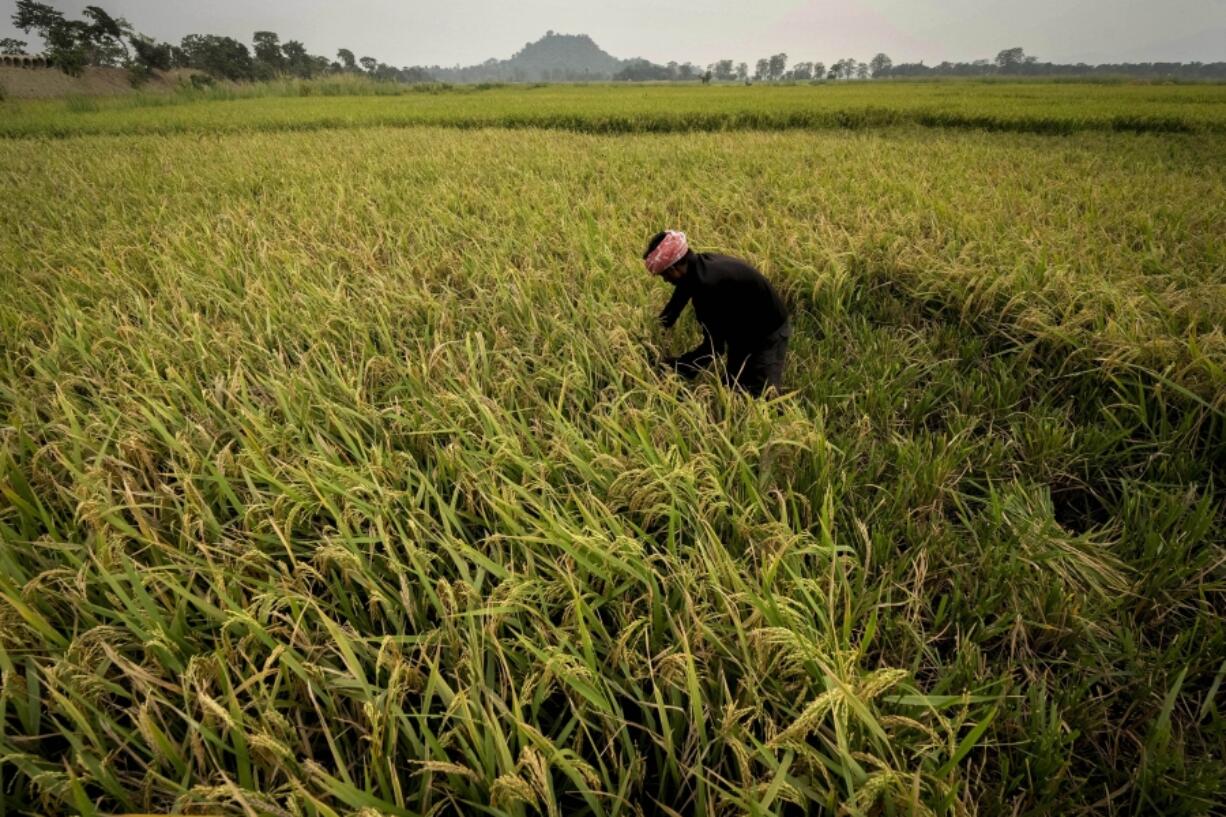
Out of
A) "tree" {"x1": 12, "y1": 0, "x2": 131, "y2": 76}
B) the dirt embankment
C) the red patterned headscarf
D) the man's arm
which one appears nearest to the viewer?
the red patterned headscarf

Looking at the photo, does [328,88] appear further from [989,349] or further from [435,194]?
[989,349]

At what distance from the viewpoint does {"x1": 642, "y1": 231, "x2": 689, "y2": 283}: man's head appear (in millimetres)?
2291

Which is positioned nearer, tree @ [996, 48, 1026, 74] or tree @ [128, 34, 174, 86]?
tree @ [128, 34, 174, 86]

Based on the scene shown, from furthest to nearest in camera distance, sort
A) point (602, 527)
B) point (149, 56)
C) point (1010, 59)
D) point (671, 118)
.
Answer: point (1010, 59), point (149, 56), point (671, 118), point (602, 527)

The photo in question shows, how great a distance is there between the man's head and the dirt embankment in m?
27.6

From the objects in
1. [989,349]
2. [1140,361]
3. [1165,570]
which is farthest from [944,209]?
[1165,570]

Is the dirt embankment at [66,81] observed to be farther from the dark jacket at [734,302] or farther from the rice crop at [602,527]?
the dark jacket at [734,302]

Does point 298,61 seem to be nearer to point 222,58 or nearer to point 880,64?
point 222,58

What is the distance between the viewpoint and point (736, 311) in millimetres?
2457

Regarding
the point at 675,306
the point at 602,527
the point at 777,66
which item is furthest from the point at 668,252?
the point at 777,66

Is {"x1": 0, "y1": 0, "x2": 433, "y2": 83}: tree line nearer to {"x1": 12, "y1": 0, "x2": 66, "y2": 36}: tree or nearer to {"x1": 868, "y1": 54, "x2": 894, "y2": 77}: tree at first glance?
{"x1": 12, "y1": 0, "x2": 66, "y2": 36}: tree

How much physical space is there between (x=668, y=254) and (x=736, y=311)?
429 millimetres

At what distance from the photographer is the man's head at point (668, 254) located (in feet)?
7.52

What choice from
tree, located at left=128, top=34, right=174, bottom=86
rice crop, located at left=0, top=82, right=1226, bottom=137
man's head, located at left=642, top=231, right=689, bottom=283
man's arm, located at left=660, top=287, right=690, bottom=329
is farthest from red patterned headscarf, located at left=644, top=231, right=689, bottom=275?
tree, located at left=128, top=34, right=174, bottom=86
